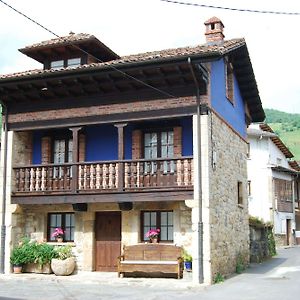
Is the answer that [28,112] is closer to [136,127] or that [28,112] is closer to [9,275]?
[136,127]

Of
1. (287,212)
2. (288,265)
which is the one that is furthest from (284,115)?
(288,265)

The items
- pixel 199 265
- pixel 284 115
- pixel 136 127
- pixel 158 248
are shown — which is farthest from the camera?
pixel 284 115

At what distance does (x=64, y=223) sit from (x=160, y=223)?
3398 mm

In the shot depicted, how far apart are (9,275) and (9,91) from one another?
5730 millimetres

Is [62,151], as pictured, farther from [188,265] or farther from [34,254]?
[188,265]

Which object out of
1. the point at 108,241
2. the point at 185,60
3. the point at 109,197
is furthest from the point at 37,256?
the point at 185,60

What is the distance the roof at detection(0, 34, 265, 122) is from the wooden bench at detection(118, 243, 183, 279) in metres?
5.25

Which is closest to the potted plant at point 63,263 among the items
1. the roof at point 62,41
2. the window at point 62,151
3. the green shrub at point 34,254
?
the green shrub at point 34,254

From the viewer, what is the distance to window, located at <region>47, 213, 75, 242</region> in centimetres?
1738

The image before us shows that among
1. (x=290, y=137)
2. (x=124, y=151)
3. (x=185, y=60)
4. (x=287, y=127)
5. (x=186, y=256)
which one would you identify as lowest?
(x=186, y=256)

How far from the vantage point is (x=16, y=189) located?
1692 cm

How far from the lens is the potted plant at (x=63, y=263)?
1614 cm

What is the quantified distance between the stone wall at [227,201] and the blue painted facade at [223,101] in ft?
1.08

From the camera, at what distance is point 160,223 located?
53.4 feet
